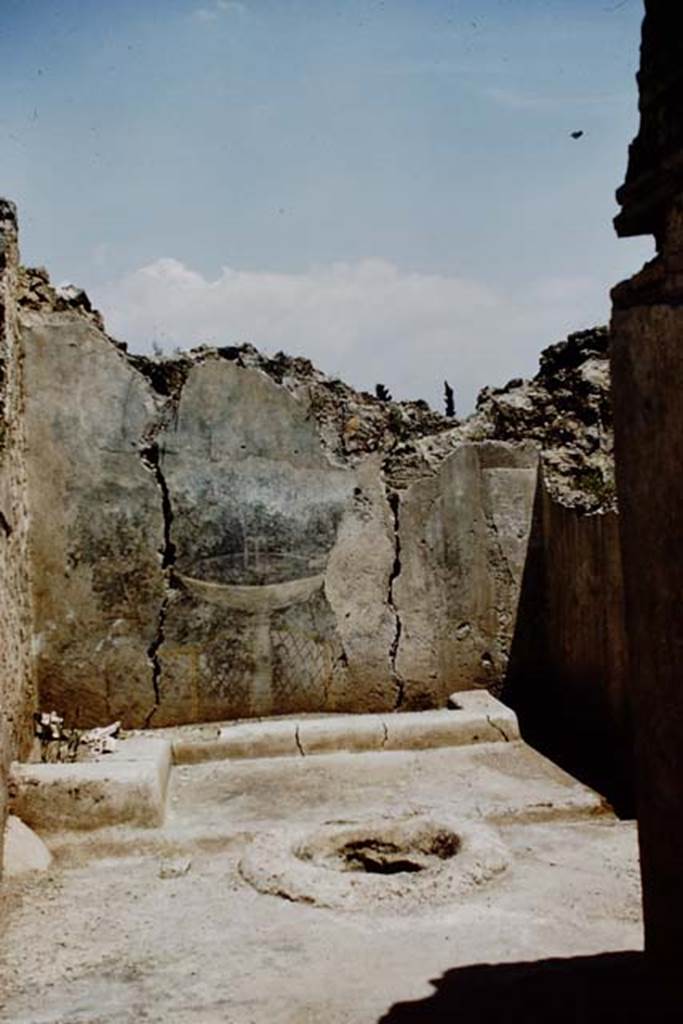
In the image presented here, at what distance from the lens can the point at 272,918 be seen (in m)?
3.29

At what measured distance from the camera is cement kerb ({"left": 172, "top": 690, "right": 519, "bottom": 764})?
212 inches

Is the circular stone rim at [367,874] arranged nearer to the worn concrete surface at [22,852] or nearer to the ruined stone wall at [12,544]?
the worn concrete surface at [22,852]

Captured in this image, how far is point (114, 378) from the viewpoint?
5.89 metres

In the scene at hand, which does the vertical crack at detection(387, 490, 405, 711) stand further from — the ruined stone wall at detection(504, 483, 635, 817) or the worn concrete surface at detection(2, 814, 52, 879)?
the worn concrete surface at detection(2, 814, 52, 879)

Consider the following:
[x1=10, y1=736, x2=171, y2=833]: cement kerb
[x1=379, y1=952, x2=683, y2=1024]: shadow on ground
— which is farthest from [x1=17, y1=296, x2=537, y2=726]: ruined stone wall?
[x1=379, y1=952, x2=683, y2=1024]: shadow on ground

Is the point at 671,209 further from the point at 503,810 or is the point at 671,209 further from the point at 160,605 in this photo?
the point at 160,605

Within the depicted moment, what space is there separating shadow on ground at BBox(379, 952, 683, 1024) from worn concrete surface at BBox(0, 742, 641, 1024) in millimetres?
102

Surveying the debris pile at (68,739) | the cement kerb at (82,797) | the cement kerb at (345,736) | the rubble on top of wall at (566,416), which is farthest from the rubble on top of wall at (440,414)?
the cement kerb at (82,797)

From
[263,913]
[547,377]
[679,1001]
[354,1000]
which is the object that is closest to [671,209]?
[679,1001]

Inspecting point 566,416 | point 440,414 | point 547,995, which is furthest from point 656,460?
point 566,416

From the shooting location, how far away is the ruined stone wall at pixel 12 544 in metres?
4.29

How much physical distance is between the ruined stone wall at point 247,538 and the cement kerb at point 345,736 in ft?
1.77

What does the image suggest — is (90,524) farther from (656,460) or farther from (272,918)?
(656,460)

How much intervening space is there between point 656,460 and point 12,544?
3626 millimetres
